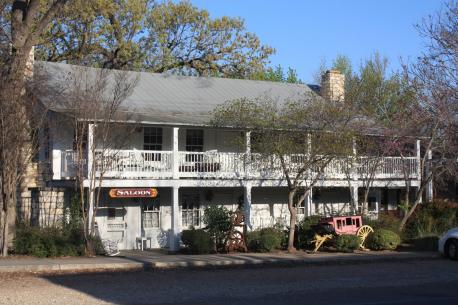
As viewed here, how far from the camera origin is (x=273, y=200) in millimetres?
29141

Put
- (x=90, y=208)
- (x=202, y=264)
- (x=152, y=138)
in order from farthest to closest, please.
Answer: (x=152, y=138)
(x=90, y=208)
(x=202, y=264)

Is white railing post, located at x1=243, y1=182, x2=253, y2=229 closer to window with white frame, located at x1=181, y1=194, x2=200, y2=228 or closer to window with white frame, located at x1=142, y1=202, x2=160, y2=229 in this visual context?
window with white frame, located at x1=181, y1=194, x2=200, y2=228

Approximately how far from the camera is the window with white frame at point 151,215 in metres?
26.3

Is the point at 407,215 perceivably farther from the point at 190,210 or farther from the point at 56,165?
the point at 56,165

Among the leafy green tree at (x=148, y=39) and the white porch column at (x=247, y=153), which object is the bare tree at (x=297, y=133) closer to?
the white porch column at (x=247, y=153)

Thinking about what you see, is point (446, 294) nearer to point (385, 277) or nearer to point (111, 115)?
point (385, 277)

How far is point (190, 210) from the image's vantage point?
27.4m

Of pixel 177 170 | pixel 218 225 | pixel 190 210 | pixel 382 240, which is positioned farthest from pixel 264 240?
pixel 190 210

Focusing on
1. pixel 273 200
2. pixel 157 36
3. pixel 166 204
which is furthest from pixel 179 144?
pixel 157 36

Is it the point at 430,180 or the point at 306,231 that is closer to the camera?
the point at 306,231

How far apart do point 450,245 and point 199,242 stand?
8.19 metres

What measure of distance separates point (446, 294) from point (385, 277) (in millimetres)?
3336

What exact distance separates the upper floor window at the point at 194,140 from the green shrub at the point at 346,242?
7104 millimetres

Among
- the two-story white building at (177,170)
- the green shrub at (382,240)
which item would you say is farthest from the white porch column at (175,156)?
the green shrub at (382,240)
